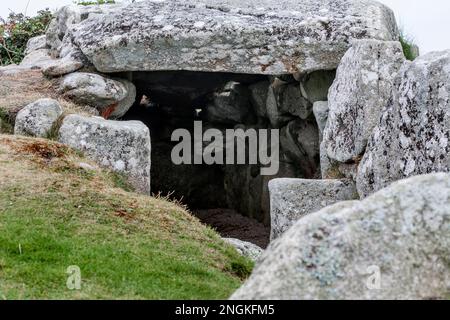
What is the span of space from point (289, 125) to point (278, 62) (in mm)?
2998

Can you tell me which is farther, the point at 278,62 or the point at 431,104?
the point at 278,62

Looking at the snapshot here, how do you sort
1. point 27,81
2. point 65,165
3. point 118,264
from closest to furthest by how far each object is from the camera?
point 118,264 → point 65,165 → point 27,81

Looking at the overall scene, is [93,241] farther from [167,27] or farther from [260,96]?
[260,96]

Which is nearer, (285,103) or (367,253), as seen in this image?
(367,253)

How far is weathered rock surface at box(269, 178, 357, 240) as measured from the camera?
1282 centimetres

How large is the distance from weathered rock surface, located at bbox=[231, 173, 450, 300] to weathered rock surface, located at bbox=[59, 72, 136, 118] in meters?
10.4

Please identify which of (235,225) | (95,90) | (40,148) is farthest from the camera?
(235,225)

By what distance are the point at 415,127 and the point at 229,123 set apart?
34.2 ft

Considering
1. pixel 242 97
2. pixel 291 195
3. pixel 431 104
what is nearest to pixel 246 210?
pixel 242 97

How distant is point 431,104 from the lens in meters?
10.2

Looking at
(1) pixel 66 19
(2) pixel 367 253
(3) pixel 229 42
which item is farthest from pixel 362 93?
(1) pixel 66 19

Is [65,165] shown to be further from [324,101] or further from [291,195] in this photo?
[324,101]

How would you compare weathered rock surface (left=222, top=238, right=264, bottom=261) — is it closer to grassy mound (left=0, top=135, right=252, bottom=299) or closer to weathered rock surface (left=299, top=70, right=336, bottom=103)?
grassy mound (left=0, top=135, right=252, bottom=299)

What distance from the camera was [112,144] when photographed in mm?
13508
